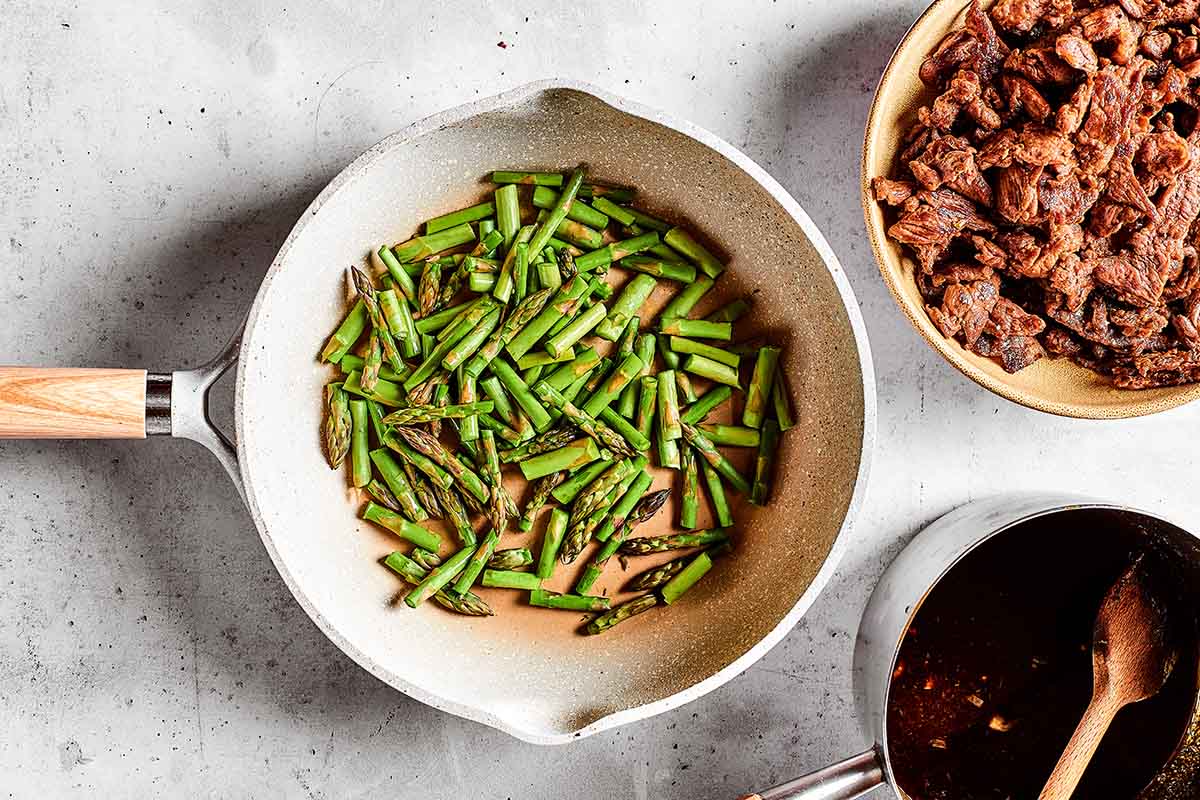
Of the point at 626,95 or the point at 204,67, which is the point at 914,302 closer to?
the point at 626,95

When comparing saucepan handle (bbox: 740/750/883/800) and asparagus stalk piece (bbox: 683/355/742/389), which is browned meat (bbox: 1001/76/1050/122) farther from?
saucepan handle (bbox: 740/750/883/800)

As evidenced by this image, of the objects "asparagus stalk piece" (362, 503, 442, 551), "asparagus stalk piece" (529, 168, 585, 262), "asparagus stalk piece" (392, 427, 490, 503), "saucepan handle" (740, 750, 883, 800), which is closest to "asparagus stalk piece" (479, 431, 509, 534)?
"asparagus stalk piece" (392, 427, 490, 503)

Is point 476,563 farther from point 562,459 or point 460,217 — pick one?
point 460,217

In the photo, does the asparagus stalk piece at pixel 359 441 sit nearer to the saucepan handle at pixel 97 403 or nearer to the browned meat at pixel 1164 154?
the saucepan handle at pixel 97 403

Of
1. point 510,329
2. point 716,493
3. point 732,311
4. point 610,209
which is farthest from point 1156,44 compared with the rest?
point 510,329

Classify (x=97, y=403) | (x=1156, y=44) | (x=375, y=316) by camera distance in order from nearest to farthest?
1. (x=97, y=403)
2. (x=1156, y=44)
3. (x=375, y=316)

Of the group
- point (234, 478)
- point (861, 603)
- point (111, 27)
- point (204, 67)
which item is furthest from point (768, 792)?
point (111, 27)
